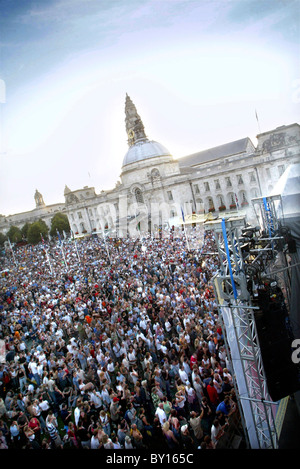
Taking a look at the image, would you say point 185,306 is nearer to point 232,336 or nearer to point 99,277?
point 232,336

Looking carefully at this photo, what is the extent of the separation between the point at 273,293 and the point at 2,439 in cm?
690

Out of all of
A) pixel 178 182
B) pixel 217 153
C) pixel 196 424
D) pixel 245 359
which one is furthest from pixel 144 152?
pixel 196 424

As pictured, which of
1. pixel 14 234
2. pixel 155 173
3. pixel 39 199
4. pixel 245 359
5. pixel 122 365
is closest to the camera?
pixel 245 359

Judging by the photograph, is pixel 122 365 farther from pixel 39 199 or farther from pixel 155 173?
pixel 39 199

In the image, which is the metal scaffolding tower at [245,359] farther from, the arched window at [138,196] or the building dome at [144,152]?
the building dome at [144,152]

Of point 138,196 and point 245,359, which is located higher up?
point 138,196

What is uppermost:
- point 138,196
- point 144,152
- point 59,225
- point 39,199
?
point 144,152

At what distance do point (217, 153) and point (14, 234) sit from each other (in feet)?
155

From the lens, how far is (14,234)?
7025 centimetres

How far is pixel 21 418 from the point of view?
7996 millimetres

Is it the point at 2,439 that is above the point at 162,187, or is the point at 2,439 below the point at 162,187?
below

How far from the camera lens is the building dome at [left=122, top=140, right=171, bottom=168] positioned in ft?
185
